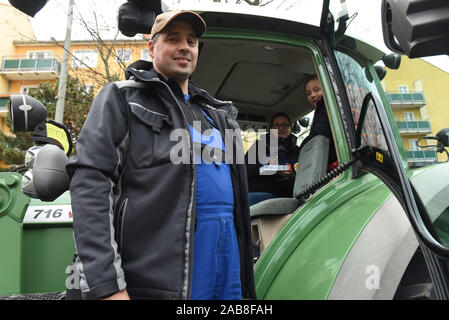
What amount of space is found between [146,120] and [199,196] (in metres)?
0.35

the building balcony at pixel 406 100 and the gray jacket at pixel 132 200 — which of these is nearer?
the gray jacket at pixel 132 200

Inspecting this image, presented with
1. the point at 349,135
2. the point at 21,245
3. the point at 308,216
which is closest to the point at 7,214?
the point at 21,245

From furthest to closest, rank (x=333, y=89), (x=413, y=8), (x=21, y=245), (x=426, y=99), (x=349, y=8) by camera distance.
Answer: (x=21, y=245) → (x=333, y=89) → (x=349, y=8) → (x=426, y=99) → (x=413, y=8)

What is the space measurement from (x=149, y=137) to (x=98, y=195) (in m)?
0.29

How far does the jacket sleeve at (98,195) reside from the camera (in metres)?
1.10

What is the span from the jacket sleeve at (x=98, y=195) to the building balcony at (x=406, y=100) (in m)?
1.14

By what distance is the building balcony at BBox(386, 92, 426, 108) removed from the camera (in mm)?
1394

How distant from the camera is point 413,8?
795 mm

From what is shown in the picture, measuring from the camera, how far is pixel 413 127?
141 centimetres

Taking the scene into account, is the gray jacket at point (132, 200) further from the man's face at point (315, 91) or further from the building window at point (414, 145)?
the man's face at point (315, 91)

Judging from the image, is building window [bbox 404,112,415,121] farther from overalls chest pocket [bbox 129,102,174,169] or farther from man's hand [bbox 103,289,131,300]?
man's hand [bbox 103,289,131,300]

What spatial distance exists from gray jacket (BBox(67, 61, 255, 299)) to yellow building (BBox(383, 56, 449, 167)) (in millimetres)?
880

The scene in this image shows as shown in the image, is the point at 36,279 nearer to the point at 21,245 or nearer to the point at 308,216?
the point at 21,245

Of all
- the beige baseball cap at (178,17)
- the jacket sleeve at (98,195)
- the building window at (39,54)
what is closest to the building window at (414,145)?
the beige baseball cap at (178,17)
